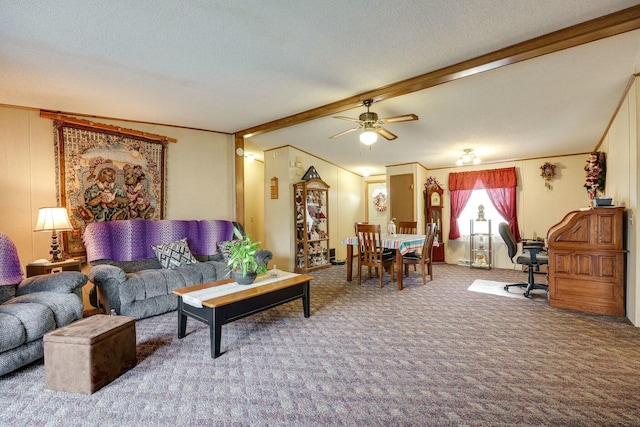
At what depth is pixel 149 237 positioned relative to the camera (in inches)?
149

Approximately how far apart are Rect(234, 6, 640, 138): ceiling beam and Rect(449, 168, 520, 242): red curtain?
371cm

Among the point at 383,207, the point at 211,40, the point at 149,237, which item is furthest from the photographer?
the point at 383,207

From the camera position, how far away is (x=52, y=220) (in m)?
2.96

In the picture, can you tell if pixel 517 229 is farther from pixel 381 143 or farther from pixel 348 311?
pixel 348 311

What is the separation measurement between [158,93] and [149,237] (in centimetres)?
180

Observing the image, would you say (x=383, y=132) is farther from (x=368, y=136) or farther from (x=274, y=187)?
(x=274, y=187)

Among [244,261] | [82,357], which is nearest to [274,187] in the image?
[244,261]

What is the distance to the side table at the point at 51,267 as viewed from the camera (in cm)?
292

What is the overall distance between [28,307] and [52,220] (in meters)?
1.26

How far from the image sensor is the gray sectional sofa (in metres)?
1.93

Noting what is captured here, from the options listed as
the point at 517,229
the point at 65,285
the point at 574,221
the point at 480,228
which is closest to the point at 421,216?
the point at 480,228

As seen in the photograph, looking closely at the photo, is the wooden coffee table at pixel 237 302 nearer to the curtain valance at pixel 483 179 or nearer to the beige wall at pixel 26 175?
the beige wall at pixel 26 175

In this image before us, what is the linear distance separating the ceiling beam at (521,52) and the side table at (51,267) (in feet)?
11.6

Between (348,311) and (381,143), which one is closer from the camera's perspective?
(348,311)
